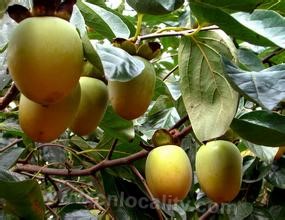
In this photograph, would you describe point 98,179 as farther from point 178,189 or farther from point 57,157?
point 178,189

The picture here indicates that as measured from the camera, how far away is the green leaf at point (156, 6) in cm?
66

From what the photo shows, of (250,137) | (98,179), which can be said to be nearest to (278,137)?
(250,137)

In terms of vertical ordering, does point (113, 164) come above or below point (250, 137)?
below

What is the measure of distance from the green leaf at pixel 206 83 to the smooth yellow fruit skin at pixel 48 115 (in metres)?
0.24

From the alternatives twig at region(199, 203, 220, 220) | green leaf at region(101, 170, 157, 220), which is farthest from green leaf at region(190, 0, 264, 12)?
twig at region(199, 203, 220, 220)

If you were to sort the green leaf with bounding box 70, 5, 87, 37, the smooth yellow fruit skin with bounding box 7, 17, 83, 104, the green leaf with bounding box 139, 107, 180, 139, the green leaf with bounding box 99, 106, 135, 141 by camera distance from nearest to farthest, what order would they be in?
the smooth yellow fruit skin with bounding box 7, 17, 83, 104 < the green leaf with bounding box 70, 5, 87, 37 < the green leaf with bounding box 99, 106, 135, 141 < the green leaf with bounding box 139, 107, 180, 139

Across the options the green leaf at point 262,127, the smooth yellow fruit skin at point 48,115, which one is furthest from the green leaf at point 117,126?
the smooth yellow fruit skin at point 48,115

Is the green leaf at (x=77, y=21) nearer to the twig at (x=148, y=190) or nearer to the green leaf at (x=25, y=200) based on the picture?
the green leaf at (x=25, y=200)

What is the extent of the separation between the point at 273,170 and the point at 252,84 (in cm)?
72

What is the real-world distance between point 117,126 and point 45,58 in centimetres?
45

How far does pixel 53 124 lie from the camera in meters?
0.67

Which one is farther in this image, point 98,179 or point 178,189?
point 98,179

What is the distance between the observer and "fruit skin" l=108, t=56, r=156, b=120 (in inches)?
29.1

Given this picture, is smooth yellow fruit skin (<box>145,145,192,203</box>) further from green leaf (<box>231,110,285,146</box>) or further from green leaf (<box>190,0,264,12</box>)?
green leaf (<box>190,0,264,12</box>)
